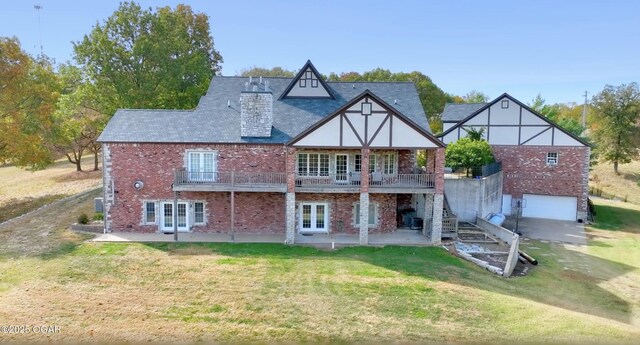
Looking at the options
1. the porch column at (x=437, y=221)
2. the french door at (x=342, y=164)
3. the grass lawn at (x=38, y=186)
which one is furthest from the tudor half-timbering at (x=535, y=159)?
the grass lawn at (x=38, y=186)

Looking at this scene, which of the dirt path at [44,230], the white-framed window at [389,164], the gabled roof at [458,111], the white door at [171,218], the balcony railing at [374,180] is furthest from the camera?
the gabled roof at [458,111]

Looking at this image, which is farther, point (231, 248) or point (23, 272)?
point (231, 248)

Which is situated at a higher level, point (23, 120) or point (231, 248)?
point (23, 120)

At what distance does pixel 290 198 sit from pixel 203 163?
5.16 metres

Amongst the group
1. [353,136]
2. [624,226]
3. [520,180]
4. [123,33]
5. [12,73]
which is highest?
[123,33]

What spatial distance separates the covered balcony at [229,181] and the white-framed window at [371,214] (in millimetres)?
4220

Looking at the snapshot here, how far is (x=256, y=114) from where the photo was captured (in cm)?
2234

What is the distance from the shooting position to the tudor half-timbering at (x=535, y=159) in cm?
3041

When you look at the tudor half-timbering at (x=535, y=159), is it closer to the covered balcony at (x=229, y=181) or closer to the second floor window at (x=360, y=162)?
the second floor window at (x=360, y=162)

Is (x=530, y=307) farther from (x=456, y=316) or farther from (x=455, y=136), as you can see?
(x=455, y=136)

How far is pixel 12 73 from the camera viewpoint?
28.4 meters

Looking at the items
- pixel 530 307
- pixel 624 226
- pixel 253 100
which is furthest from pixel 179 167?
pixel 624 226

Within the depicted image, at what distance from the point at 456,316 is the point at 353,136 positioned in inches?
397

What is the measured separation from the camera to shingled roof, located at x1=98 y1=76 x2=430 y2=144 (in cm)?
2225
